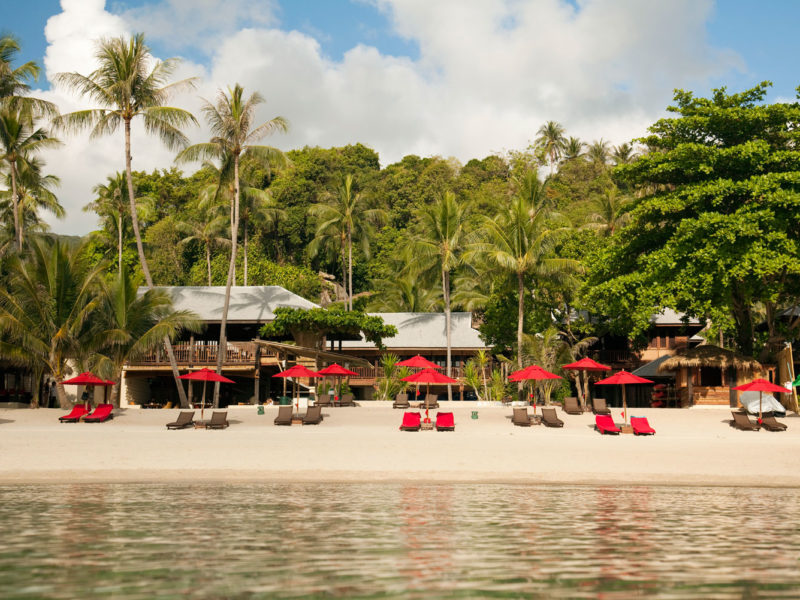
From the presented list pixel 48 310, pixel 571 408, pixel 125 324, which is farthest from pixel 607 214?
pixel 48 310

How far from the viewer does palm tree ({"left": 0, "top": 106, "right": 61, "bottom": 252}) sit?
127 feet

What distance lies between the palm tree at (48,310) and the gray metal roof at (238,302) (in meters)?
8.82

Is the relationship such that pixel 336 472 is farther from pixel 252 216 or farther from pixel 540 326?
pixel 252 216

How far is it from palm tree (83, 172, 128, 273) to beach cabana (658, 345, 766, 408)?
42.3 m

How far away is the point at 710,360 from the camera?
3388 cm

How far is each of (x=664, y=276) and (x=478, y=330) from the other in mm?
16361

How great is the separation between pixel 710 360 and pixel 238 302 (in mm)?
24249

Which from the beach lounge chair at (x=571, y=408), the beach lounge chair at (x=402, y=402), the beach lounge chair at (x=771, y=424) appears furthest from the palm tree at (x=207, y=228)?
the beach lounge chair at (x=771, y=424)

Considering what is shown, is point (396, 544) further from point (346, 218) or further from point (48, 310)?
point (346, 218)

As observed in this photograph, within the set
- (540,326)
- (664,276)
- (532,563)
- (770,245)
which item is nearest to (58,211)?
(540,326)

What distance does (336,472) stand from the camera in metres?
17.9

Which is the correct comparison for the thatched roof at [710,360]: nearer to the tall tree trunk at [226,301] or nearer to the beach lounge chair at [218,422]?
the beach lounge chair at [218,422]

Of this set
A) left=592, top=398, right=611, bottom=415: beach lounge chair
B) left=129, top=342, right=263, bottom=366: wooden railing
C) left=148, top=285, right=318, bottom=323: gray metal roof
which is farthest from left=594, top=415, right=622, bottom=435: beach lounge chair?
left=148, top=285, right=318, bottom=323: gray metal roof

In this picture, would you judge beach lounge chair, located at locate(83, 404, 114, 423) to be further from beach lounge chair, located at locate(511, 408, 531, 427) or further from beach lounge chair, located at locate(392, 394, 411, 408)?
beach lounge chair, located at locate(511, 408, 531, 427)
